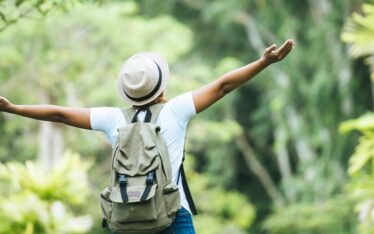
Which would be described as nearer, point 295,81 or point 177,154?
point 177,154

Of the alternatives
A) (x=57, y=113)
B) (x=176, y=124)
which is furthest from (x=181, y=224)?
(x=57, y=113)

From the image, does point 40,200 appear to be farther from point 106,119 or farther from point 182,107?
point 182,107

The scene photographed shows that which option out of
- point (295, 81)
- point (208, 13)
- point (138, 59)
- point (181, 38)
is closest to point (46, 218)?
point (138, 59)

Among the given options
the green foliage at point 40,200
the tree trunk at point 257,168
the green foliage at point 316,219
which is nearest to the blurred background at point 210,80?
the green foliage at point 316,219

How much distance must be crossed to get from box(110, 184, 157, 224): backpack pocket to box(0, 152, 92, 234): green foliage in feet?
12.5

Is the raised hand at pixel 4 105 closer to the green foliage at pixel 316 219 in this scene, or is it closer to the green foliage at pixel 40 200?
the green foliage at pixel 40 200

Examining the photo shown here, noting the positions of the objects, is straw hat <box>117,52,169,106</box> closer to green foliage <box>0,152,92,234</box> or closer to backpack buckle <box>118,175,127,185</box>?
backpack buckle <box>118,175,127,185</box>

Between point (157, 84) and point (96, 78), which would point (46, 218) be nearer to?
point (157, 84)

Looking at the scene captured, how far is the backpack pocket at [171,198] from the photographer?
3.44m

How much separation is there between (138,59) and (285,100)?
14.7 meters

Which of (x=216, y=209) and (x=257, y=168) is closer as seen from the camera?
(x=216, y=209)

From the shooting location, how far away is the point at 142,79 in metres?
3.59

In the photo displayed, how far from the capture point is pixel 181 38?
1628 cm

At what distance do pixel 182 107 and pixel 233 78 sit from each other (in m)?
0.21
